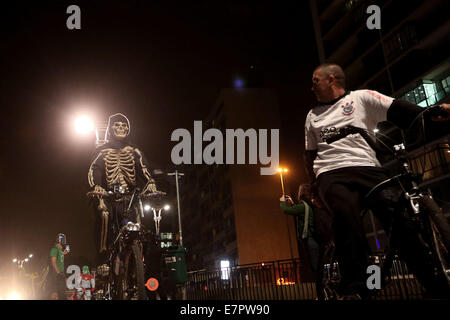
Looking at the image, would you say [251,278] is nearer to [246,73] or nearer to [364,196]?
[364,196]

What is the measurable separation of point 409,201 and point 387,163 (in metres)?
31.7

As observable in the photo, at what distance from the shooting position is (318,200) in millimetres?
4047

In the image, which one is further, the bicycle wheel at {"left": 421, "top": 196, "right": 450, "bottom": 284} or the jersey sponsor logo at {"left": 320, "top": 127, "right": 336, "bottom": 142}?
the jersey sponsor logo at {"left": 320, "top": 127, "right": 336, "bottom": 142}

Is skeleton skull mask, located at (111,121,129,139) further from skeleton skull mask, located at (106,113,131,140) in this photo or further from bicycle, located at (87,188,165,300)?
bicycle, located at (87,188,165,300)

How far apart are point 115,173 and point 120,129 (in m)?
0.83

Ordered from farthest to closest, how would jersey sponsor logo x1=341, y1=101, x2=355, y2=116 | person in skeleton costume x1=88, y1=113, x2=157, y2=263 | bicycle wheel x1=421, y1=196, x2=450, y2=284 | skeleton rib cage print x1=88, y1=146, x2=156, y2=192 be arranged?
skeleton rib cage print x1=88, y1=146, x2=156, y2=192 → person in skeleton costume x1=88, y1=113, x2=157, y2=263 → jersey sponsor logo x1=341, y1=101, x2=355, y2=116 → bicycle wheel x1=421, y1=196, x2=450, y2=284

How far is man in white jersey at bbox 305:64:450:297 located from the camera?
3242mm

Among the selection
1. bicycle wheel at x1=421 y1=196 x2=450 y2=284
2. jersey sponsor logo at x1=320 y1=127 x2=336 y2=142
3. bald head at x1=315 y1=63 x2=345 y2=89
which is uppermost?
bald head at x1=315 y1=63 x2=345 y2=89

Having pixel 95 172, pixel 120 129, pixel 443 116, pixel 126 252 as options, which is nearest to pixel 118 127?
pixel 120 129

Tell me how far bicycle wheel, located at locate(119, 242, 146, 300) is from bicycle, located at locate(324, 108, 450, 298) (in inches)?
133

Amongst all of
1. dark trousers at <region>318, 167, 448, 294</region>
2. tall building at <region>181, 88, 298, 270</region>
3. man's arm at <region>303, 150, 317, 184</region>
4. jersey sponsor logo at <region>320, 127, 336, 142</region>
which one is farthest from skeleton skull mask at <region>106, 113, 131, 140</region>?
tall building at <region>181, 88, 298, 270</region>

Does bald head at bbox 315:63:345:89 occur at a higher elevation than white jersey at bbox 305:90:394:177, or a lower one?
higher
